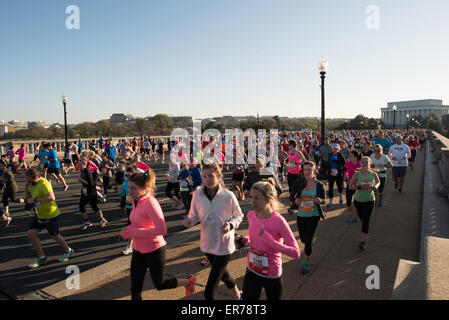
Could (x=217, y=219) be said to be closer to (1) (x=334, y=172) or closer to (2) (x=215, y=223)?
(2) (x=215, y=223)

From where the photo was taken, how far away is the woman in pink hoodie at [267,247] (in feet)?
9.33

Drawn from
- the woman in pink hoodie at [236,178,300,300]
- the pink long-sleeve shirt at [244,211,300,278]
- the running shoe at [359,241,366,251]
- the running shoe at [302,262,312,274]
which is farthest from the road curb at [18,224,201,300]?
the running shoe at [359,241,366,251]

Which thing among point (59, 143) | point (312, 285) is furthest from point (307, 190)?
point (59, 143)

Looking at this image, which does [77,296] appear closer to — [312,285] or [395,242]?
[312,285]

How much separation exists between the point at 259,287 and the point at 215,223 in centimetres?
85

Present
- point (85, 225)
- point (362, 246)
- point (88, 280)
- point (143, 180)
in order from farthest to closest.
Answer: point (85, 225) → point (362, 246) → point (88, 280) → point (143, 180)

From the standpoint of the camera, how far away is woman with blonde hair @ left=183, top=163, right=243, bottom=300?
3.23m

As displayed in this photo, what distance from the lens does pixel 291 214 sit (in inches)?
304

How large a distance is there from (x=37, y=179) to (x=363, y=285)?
5554 mm

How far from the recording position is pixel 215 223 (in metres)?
3.35

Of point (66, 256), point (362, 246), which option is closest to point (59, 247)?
point (66, 256)

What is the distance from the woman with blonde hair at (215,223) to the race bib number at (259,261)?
412mm

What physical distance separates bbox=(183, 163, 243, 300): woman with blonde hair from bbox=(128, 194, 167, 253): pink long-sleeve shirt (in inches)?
13.6

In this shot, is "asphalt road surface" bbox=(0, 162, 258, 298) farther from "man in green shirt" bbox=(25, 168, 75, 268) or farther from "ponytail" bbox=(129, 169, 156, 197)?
"ponytail" bbox=(129, 169, 156, 197)
